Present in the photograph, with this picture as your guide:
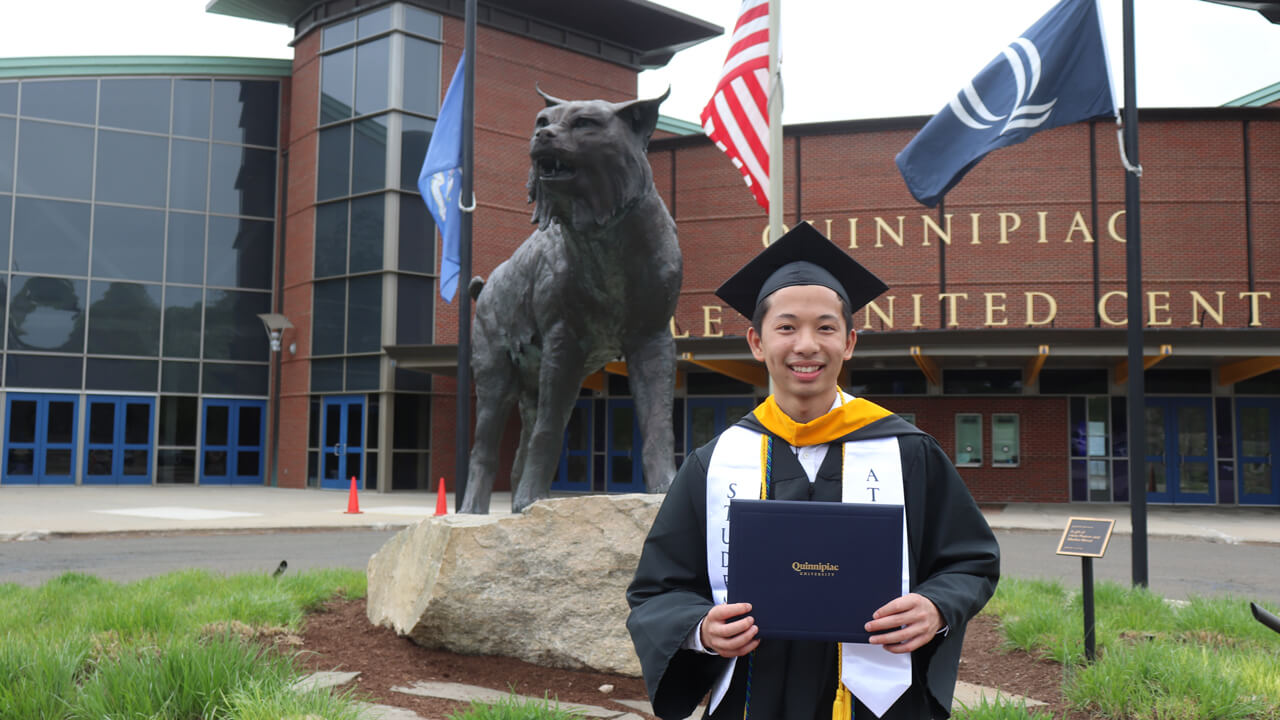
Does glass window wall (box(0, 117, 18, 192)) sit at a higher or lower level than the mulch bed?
higher

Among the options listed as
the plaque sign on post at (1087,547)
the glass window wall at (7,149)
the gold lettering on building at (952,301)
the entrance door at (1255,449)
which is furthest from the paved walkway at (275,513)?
the plaque sign on post at (1087,547)

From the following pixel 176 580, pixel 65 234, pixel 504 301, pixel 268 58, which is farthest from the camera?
pixel 268 58

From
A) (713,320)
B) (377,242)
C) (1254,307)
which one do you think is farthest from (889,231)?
(377,242)

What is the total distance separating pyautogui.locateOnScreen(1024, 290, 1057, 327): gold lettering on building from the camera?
21391 mm

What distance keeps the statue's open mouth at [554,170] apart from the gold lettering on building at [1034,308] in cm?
1888

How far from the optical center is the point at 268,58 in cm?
2733

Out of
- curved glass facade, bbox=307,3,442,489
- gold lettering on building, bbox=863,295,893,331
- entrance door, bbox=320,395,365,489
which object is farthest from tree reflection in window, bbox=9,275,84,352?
gold lettering on building, bbox=863,295,893,331

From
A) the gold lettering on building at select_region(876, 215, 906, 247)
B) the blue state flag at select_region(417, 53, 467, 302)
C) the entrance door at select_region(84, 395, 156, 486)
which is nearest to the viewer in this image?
the blue state flag at select_region(417, 53, 467, 302)

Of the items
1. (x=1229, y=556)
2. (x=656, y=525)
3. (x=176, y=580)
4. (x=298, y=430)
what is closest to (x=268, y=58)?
(x=298, y=430)

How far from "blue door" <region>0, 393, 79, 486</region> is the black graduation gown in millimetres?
27605

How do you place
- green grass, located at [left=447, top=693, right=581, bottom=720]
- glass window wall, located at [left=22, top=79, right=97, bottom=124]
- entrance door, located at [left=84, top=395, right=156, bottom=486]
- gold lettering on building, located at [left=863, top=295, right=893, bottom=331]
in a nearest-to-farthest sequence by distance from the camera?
1. green grass, located at [left=447, top=693, right=581, bottom=720]
2. gold lettering on building, located at [left=863, top=295, right=893, bottom=331]
3. glass window wall, located at [left=22, top=79, right=97, bottom=124]
4. entrance door, located at [left=84, top=395, right=156, bottom=486]

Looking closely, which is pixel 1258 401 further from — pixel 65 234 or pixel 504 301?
pixel 65 234

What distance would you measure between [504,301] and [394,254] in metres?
18.5

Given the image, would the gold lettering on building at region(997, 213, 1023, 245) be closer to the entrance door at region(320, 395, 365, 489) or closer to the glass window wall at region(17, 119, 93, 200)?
the entrance door at region(320, 395, 365, 489)
